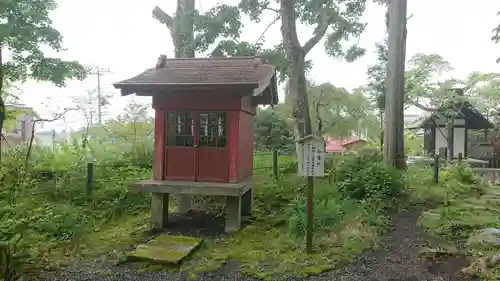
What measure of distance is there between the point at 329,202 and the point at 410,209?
2.00 meters

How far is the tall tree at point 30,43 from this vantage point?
857cm

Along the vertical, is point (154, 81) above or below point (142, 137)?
above

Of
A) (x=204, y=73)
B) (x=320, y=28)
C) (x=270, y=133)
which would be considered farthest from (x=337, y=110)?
(x=204, y=73)

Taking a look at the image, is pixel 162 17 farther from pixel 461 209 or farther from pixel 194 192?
pixel 461 209

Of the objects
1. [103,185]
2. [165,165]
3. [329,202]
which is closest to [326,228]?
[329,202]

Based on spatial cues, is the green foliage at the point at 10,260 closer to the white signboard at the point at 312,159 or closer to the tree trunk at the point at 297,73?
the white signboard at the point at 312,159

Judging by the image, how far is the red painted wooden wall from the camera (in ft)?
24.2

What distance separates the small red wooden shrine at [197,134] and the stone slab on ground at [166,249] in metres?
0.94

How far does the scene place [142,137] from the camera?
14008 millimetres

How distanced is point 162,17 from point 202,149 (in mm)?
8145

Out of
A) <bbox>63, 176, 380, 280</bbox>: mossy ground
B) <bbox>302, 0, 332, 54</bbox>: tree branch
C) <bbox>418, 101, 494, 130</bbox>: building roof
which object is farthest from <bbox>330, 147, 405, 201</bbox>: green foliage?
<bbox>418, 101, 494, 130</bbox>: building roof

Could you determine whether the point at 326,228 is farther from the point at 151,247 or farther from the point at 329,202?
the point at 151,247

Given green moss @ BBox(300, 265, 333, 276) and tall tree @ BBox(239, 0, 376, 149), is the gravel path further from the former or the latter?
tall tree @ BBox(239, 0, 376, 149)

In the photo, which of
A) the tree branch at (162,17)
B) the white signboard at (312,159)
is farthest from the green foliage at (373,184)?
the tree branch at (162,17)
